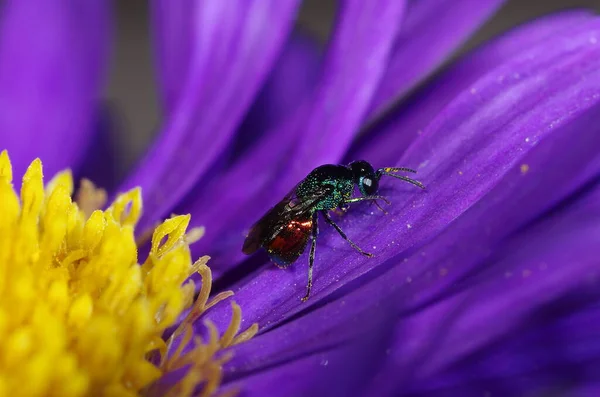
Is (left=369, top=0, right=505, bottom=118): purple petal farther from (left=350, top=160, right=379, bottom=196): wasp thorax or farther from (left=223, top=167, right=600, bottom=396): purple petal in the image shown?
(left=223, top=167, right=600, bottom=396): purple petal

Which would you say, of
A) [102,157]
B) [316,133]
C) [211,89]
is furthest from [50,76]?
[316,133]

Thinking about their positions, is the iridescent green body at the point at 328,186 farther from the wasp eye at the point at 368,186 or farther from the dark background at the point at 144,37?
the dark background at the point at 144,37

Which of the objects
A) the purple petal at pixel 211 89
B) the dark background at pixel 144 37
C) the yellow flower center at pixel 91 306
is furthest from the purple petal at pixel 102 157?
the dark background at pixel 144 37

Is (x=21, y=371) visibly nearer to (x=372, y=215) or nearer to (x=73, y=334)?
(x=73, y=334)

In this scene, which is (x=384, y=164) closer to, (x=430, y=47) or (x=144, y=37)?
(x=430, y=47)

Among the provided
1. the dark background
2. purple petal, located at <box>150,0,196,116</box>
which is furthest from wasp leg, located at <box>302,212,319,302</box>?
the dark background

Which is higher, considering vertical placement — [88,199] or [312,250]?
[88,199]

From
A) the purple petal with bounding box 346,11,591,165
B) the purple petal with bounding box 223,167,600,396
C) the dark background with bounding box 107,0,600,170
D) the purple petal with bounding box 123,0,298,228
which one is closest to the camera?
the purple petal with bounding box 223,167,600,396
